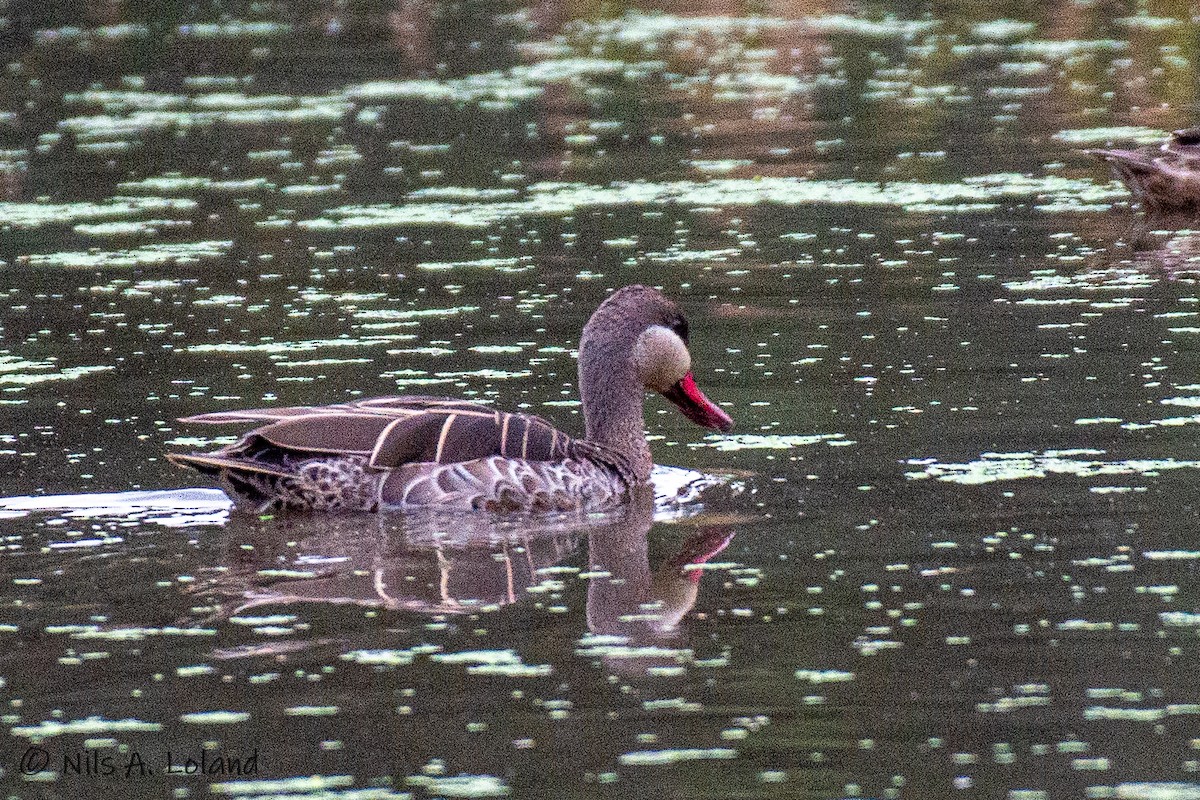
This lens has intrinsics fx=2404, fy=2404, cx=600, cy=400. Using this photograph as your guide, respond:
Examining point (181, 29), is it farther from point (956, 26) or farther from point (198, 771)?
point (198, 771)

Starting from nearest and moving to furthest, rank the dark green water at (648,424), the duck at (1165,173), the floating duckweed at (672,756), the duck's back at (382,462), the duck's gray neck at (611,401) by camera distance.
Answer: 1. the floating duckweed at (672,756)
2. the dark green water at (648,424)
3. the duck's back at (382,462)
4. the duck's gray neck at (611,401)
5. the duck at (1165,173)

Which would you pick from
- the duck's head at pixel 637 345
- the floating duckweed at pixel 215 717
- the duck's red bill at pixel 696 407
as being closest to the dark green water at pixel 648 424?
the floating duckweed at pixel 215 717

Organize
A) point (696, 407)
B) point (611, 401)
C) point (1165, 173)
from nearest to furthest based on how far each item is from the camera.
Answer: point (611, 401) → point (696, 407) → point (1165, 173)

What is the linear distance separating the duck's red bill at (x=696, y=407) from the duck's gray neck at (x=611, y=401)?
223mm

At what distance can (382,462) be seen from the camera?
37.0ft

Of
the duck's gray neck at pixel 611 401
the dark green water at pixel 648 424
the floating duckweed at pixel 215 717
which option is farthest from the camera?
the duck's gray neck at pixel 611 401

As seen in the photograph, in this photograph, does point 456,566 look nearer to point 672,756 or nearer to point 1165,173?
point 672,756

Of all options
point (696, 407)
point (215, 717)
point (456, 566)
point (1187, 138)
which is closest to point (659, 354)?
point (696, 407)

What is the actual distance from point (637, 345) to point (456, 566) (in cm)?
255

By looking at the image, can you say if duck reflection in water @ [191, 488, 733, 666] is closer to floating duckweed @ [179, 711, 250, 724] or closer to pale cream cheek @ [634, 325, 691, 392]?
floating duckweed @ [179, 711, 250, 724]

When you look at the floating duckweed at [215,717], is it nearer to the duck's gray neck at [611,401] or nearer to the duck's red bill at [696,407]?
the duck's gray neck at [611,401]

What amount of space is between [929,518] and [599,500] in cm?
177

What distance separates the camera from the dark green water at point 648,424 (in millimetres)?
7836

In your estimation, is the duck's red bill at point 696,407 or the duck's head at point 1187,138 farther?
the duck's head at point 1187,138
